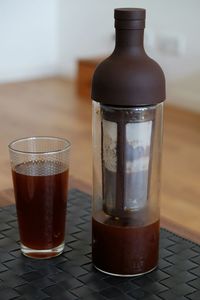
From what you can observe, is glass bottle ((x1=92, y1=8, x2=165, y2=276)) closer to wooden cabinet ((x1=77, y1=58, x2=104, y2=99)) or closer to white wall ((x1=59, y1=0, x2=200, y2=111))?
white wall ((x1=59, y1=0, x2=200, y2=111))

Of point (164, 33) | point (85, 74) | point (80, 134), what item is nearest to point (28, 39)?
point (85, 74)

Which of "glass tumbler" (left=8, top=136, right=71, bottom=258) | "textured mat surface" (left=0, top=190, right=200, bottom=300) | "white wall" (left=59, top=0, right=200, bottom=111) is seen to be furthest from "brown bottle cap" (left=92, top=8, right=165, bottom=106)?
"white wall" (left=59, top=0, right=200, bottom=111)

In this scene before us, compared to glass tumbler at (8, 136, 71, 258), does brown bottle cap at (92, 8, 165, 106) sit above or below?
above

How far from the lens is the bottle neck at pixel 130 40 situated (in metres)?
0.82

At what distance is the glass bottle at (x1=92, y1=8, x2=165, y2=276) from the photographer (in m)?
0.80

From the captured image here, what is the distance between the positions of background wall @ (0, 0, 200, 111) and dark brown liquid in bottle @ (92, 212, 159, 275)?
2094mm

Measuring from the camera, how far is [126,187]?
2.76 feet

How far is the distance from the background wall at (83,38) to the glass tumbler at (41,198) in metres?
2.07

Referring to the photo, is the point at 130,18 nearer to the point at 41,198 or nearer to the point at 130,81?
the point at 130,81

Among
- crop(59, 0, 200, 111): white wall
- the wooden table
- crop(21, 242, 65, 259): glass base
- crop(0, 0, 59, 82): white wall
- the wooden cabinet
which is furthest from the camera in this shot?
crop(0, 0, 59, 82): white wall

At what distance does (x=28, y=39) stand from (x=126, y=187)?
3.00 m

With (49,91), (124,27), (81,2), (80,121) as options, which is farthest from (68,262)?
(81,2)

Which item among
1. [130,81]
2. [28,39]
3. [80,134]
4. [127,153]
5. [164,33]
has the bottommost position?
[80,134]

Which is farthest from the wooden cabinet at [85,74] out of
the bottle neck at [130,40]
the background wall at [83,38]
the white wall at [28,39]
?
the bottle neck at [130,40]
